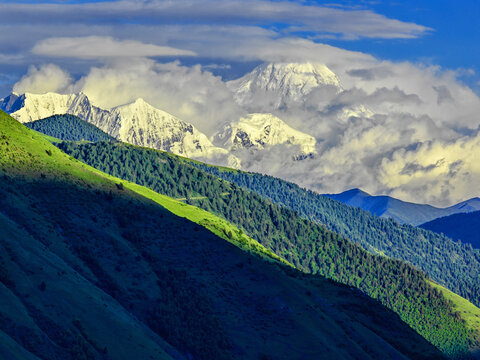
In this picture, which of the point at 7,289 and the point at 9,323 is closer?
the point at 9,323

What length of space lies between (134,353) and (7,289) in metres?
37.1

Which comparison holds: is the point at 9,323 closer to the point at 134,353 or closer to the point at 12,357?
the point at 12,357

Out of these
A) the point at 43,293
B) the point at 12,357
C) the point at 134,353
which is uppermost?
the point at 12,357

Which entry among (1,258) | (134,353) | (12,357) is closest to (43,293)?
(1,258)

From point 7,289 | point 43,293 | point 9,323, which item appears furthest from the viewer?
point 43,293

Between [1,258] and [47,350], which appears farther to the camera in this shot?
[1,258]

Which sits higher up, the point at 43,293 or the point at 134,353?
the point at 43,293

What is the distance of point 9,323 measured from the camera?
16388 centimetres

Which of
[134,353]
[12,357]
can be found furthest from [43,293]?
[12,357]

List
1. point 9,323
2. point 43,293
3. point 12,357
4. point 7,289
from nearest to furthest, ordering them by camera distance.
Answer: point 12,357 < point 9,323 < point 7,289 < point 43,293

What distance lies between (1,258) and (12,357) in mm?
61279

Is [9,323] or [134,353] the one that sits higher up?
Result: [9,323]

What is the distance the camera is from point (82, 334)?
7431 inches

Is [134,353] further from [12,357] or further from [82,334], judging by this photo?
[12,357]
